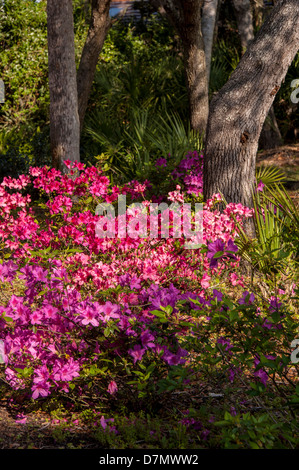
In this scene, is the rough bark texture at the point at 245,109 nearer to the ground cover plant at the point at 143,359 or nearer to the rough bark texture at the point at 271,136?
the ground cover plant at the point at 143,359

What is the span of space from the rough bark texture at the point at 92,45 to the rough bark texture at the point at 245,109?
117 inches

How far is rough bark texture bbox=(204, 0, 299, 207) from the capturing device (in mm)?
4977

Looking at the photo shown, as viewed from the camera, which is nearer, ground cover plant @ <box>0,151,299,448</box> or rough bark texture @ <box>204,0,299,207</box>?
ground cover plant @ <box>0,151,299,448</box>

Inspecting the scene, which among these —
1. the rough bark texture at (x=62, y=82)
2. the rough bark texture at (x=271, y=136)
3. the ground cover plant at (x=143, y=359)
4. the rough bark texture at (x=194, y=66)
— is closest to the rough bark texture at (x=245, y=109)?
the ground cover plant at (x=143, y=359)

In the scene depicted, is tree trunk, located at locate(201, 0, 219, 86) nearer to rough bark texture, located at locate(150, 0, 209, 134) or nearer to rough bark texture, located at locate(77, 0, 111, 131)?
rough bark texture, located at locate(150, 0, 209, 134)

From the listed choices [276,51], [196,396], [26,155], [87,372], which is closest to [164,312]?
[87,372]

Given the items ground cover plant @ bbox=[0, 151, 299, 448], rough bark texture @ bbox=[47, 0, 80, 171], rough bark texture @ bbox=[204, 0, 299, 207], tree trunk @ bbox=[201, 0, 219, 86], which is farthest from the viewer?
tree trunk @ bbox=[201, 0, 219, 86]

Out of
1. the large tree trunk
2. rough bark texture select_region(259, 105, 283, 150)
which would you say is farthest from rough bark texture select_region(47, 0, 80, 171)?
rough bark texture select_region(259, 105, 283, 150)

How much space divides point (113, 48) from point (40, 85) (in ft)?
7.27

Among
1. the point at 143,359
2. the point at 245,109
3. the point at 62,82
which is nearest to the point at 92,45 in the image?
the point at 62,82

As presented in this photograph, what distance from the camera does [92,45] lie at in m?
7.46

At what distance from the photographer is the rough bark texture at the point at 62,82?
641 centimetres

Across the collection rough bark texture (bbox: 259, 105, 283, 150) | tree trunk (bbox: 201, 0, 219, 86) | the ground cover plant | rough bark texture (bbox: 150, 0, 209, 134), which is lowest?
the ground cover plant

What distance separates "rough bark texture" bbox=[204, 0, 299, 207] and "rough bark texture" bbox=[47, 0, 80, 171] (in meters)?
2.17
